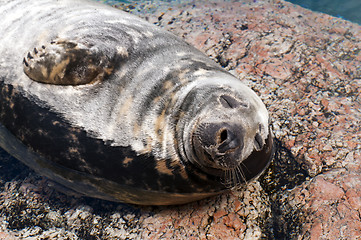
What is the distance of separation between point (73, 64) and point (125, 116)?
570mm

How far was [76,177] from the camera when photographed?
2.36m

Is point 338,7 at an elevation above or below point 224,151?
below

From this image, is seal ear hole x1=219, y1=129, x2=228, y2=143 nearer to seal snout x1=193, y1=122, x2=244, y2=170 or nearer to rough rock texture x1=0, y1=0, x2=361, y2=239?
seal snout x1=193, y1=122, x2=244, y2=170

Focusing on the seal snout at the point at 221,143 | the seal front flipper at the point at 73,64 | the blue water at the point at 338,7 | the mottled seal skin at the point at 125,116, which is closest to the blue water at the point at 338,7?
the blue water at the point at 338,7

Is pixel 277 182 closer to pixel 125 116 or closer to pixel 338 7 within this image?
pixel 125 116

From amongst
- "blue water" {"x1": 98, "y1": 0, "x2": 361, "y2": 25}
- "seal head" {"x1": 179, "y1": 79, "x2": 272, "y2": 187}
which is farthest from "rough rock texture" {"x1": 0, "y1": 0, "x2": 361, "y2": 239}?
"blue water" {"x1": 98, "y1": 0, "x2": 361, "y2": 25}

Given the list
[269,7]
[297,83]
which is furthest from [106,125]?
[269,7]

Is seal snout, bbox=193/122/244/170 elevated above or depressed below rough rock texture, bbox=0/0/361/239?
above

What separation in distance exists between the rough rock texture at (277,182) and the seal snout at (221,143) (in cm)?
65

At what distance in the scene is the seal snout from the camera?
1885 millimetres

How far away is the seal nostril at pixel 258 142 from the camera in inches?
86.4

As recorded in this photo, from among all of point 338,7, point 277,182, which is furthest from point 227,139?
point 338,7

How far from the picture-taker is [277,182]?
2.70 metres

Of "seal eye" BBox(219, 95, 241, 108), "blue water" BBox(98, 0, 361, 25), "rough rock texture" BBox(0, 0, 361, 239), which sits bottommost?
"blue water" BBox(98, 0, 361, 25)
